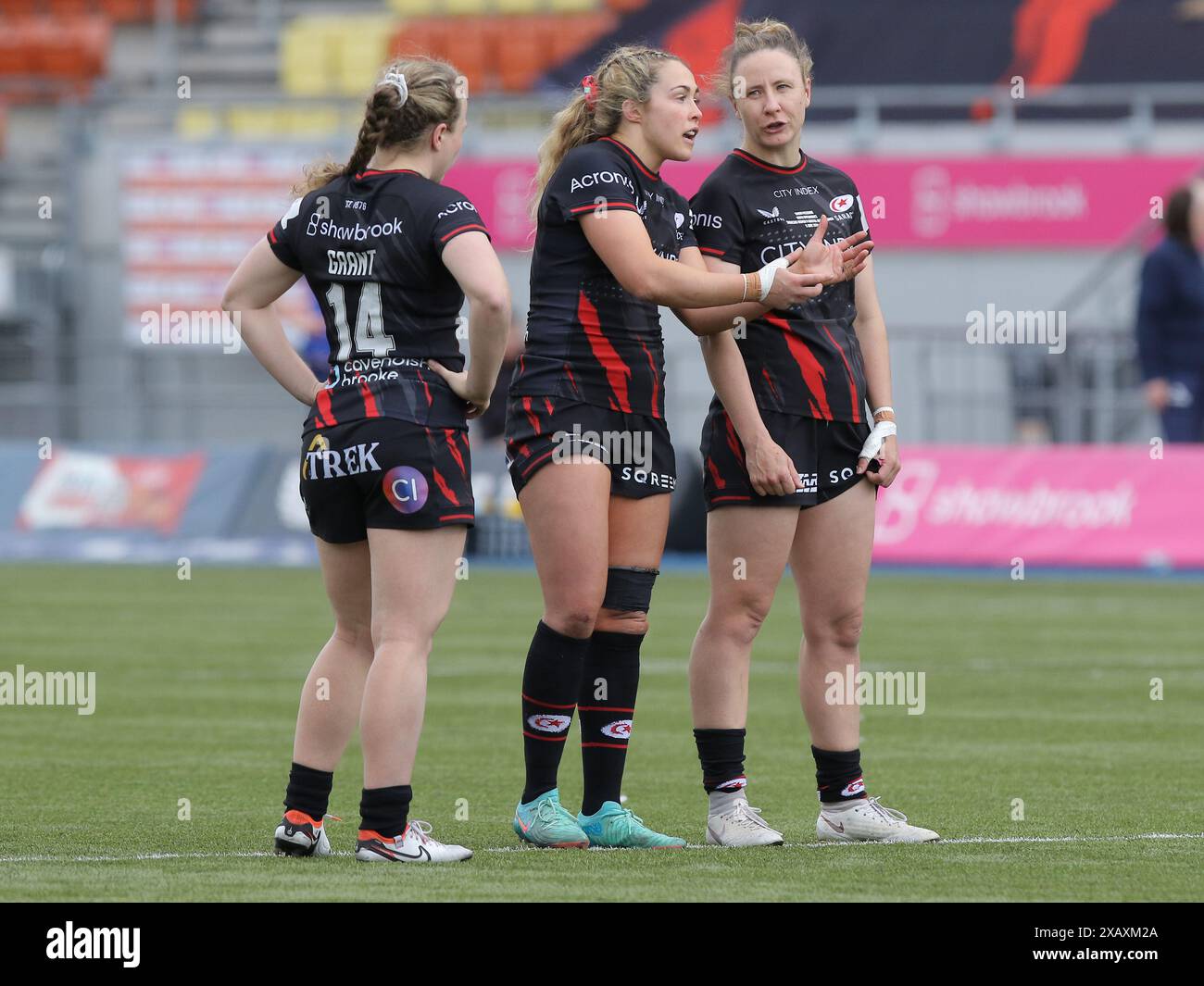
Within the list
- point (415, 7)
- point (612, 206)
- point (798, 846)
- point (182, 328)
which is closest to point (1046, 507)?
point (182, 328)

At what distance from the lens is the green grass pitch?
5.20 m

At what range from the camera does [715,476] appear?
6.01 m

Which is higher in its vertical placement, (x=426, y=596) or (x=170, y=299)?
(x=170, y=299)

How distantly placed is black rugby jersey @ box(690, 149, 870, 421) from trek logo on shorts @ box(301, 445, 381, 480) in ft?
3.78

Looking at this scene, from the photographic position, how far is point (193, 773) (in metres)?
7.45

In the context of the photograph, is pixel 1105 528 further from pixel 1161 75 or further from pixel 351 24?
pixel 351 24

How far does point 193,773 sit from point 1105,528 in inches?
439

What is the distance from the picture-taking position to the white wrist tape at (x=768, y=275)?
5.67m

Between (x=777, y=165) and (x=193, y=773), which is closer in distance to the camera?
(x=777, y=165)

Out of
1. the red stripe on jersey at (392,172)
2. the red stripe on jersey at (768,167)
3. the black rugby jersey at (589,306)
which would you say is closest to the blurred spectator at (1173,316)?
the red stripe on jersey at (768,167)

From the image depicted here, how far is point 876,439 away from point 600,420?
79 cm

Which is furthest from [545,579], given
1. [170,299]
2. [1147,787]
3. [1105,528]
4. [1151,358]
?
[170,299]

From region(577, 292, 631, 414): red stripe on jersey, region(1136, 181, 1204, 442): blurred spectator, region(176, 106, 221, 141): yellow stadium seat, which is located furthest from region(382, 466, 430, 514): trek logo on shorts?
region(176, 106, 221, 141): yellow stadium seat
